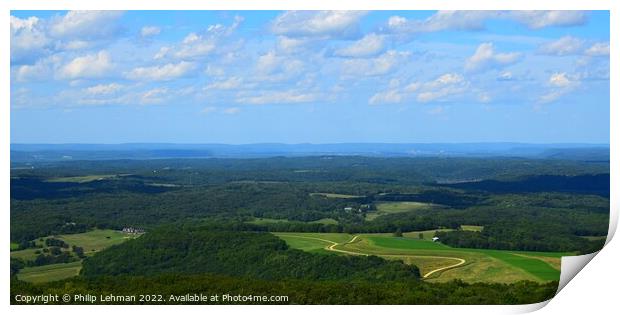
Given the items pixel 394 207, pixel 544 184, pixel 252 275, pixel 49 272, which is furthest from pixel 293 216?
pixel 544 184

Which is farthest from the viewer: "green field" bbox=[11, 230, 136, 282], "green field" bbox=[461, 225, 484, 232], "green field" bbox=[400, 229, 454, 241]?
"green field" bbox=[400, 229, 454, 241]

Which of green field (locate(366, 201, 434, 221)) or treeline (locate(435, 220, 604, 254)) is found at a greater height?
green field (locate(366, 201, 434, 221))

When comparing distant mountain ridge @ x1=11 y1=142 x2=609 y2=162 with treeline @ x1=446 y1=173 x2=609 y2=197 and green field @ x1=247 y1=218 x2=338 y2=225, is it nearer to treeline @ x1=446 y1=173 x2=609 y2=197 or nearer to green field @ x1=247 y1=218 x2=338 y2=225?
treeline @ x1=446 y1=173 x2=609 y2=197

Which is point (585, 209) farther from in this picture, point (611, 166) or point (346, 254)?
point (346, 254)

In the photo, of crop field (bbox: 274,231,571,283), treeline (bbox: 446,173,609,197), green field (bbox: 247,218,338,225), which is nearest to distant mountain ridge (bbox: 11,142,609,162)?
treeline (bbox: 446,173,609,197)
